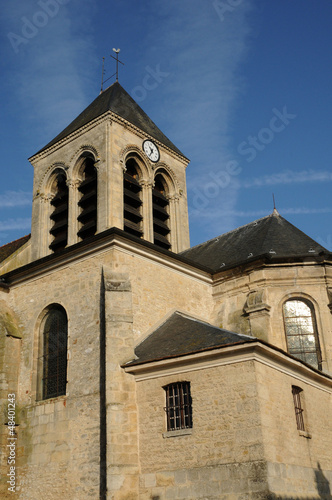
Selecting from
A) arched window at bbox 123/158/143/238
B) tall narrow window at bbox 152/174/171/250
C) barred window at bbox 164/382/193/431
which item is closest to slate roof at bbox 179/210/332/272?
tall narrow window at bbox 152/174/171/250

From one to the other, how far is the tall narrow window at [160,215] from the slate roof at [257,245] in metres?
0.94

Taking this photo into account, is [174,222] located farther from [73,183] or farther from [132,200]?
[73,183]

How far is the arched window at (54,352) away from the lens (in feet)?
44.0

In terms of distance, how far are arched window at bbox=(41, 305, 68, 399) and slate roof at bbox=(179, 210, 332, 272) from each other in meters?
4.87

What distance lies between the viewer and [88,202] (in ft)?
56.2

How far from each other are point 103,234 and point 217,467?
6074mm

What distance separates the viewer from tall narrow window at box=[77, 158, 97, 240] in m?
16.5

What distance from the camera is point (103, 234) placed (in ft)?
44.2

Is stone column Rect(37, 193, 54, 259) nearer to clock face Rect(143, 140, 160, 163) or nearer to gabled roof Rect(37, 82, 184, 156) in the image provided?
gabled roof Rect(37, 82, 184, 156)

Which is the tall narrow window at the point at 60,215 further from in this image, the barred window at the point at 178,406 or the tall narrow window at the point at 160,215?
the barred window at the point at 178,406

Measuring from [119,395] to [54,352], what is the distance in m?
3.07

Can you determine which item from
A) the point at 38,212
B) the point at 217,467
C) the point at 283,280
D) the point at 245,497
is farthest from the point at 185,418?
the point at 38,212

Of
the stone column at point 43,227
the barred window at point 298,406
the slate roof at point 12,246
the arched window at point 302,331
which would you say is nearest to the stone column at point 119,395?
the barred window at point 298,406

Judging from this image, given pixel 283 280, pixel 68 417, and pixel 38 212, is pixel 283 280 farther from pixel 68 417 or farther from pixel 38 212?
pixel 38 212
